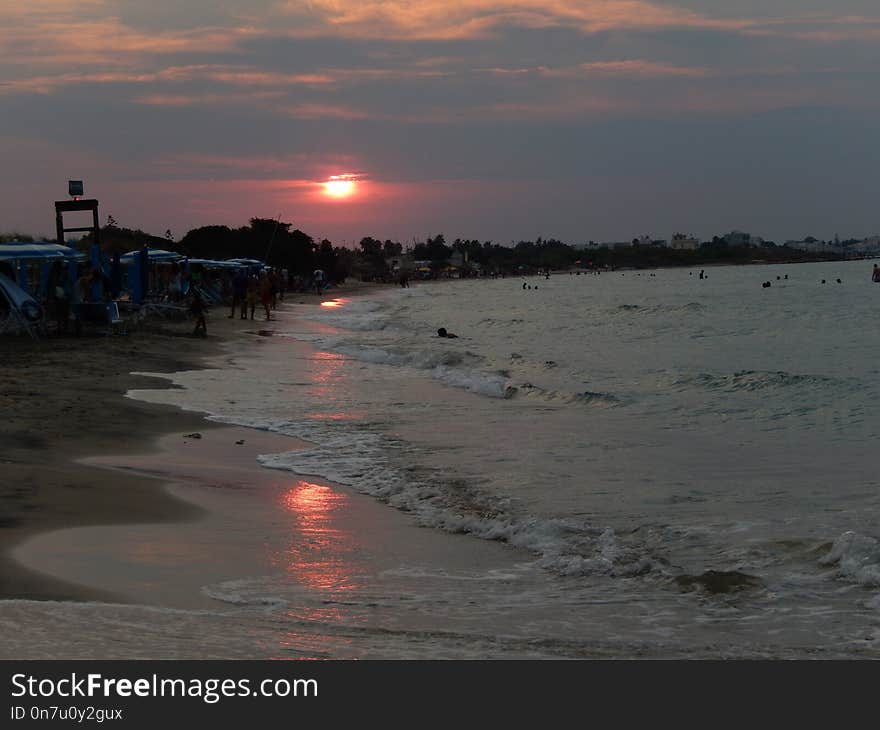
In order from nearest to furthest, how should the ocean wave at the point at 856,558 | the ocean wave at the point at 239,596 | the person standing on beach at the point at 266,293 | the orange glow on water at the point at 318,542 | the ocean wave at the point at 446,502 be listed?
the ocean wave at the point at 239,596, the orange glow on water at the point at 318,542, the ocean wave at the point at 856,558, the ocean wave at the point at 446,502, the person standing on beach at the point at 266,293

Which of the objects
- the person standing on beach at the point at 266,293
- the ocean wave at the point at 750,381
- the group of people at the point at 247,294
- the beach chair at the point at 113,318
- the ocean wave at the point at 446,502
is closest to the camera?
the ocean wave at the point at 446,502

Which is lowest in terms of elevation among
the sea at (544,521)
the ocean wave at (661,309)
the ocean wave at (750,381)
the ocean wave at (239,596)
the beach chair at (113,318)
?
the ocean wave at (750,381)

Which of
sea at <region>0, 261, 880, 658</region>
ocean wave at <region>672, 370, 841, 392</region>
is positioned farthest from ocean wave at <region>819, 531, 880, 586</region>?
ocean wave at <region>672, 370, 841, 392</region>

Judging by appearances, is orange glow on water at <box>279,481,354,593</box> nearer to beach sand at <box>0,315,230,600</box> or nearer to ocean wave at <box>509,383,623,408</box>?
beach sand at <box>0,315,230,600</box>

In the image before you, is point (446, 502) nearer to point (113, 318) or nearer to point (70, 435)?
point (70, 435)

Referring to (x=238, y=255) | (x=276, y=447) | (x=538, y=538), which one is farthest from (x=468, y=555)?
(x=238, y=255)

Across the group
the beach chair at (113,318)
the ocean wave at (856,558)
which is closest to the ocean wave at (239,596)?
the ocean wave at (856,558)

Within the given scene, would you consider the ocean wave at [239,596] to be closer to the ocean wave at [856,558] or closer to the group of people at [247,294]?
the ocean wave at [856,558]

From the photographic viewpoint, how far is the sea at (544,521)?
5.51 meters

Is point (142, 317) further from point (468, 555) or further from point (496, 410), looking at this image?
point (468, 555)

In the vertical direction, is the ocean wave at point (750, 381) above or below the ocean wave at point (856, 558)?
below

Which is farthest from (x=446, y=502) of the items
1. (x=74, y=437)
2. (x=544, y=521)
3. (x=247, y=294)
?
(x=247, y=294)

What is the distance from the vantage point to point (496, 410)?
16.0 meters
